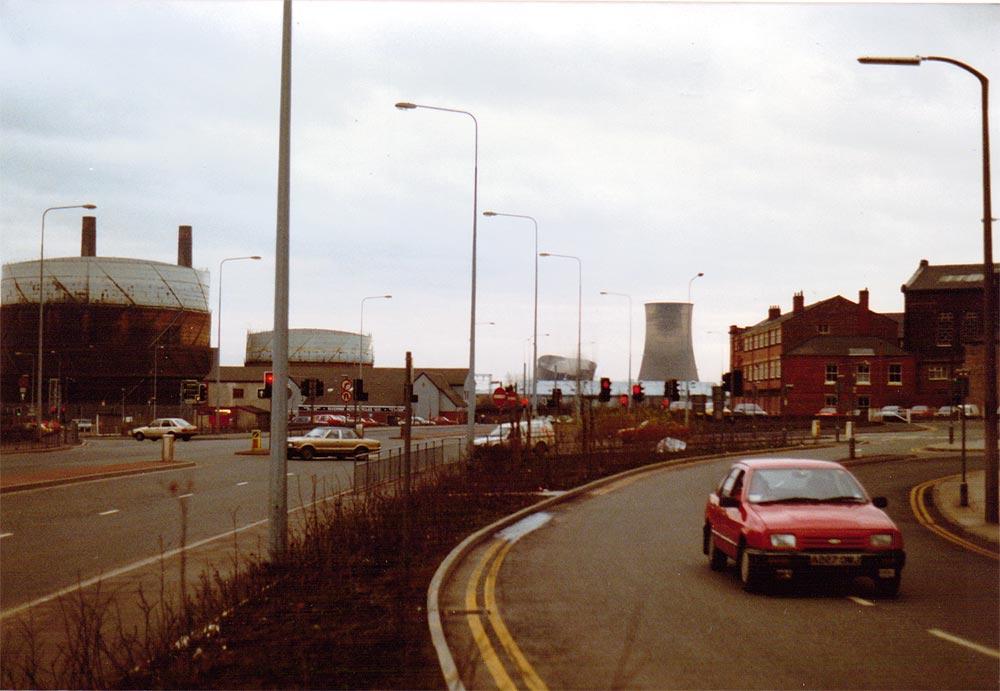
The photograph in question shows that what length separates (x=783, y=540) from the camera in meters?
11.3

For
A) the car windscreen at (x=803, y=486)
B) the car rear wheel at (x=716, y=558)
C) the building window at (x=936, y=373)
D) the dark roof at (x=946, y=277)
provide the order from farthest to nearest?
the building window at (x=936, y=373), the dark roof at (x=946, y=277), the car rear wheel at (x=716, y=558), the car windscreen at (x=803, y=486)

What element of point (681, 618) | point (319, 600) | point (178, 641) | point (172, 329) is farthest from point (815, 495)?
point (172, 329)

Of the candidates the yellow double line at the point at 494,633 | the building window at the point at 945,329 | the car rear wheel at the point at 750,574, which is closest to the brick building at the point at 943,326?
the building window at the point at 945,329

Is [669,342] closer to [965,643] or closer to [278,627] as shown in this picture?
[965,643]

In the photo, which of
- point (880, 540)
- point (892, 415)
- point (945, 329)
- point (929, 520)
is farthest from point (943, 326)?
point (880, 540)

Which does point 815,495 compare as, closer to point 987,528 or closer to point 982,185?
point 987,528

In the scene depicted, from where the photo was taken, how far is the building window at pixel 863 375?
8656 cm

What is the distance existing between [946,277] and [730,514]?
73.8 meters

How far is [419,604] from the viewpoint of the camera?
10.3 m

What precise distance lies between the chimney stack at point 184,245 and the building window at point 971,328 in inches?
2825

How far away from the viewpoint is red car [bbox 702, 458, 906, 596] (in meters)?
11.1

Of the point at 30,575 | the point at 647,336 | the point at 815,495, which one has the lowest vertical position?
the point at 30,575

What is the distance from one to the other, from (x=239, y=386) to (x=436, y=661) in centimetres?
11969

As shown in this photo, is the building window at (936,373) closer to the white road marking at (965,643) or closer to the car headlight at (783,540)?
the car headlight at (783,540)
